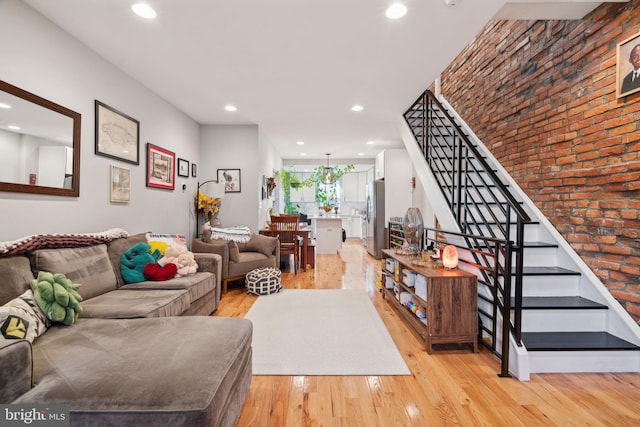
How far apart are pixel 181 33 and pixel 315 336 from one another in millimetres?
2757

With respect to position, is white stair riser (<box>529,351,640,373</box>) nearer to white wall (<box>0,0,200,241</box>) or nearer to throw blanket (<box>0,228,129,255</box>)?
throw blanket (<box>0,228,129,255</box>)

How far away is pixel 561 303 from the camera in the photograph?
2.25 m

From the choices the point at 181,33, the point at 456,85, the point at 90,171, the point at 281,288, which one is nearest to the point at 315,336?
the point at 281,288

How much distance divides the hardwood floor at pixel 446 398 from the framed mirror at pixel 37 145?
2.10 meters

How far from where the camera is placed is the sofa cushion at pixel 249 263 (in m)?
3.88

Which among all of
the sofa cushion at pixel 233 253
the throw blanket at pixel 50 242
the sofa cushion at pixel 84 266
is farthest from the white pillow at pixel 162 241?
the sofa cushion at pixel 233 253

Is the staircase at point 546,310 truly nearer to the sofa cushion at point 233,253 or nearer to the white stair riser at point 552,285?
the white stair riser at point 552,285

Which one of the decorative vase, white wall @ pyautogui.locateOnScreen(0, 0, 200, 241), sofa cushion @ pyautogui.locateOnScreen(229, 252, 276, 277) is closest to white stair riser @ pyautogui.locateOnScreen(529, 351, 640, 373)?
the decorative vase

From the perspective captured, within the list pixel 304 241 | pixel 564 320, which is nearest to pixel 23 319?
pixel 564 320

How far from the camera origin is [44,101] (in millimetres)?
2133

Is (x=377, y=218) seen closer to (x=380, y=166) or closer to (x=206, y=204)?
(x=380, y=166)

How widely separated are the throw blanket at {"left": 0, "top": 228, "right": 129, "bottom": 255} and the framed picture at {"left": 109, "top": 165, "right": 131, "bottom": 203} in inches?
19.2

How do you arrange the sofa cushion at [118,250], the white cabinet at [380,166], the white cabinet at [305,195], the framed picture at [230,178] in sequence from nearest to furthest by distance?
the sofa cushion at [118,250] → the framed picture at [230,178] → the white cabinet at [380,166] → the white cabinet at [305,195]

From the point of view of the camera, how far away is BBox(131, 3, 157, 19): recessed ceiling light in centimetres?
200
